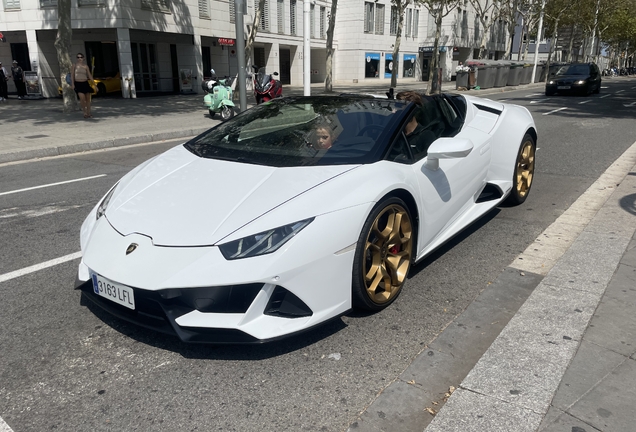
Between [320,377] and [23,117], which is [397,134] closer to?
[320,377]

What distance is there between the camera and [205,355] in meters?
2.75

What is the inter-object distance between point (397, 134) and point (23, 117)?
15.7 m

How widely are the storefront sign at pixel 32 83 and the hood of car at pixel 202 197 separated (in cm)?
2484

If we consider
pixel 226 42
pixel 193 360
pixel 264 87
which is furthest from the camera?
pixel 226 42

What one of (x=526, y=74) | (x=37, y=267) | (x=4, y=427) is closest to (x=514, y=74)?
(x=526, y=74)

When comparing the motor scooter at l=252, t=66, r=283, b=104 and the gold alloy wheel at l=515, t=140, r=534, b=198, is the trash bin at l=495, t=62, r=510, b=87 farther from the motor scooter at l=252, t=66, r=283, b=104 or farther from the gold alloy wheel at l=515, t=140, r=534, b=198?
the gold alloy wheel at l=515, t=140, r=534, b=198

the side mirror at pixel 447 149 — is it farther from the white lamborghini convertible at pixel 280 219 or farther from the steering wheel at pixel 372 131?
the steering wheel at pixel 372 131

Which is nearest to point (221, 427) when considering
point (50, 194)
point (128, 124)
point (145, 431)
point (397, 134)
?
point (145, 431)

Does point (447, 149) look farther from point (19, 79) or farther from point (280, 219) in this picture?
point (19, 79)

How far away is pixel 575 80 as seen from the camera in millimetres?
24547

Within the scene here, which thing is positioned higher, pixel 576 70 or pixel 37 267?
pixel 576 70

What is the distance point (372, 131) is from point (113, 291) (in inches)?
76.9

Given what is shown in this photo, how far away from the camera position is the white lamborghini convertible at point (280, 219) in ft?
8.12

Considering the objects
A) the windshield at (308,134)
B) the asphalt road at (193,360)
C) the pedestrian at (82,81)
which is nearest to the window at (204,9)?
the pedestrian at (82,81)
